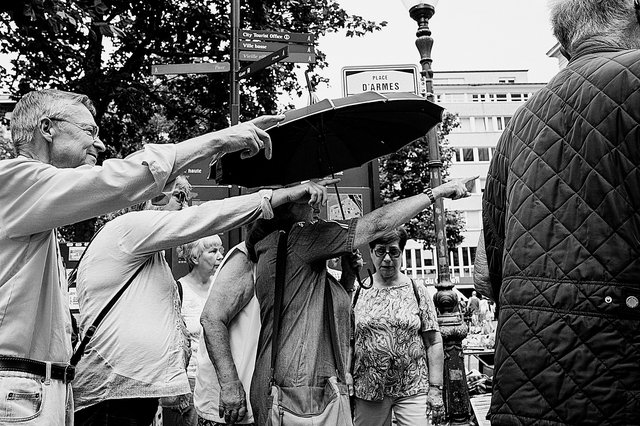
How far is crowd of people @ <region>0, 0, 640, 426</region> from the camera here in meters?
1.90

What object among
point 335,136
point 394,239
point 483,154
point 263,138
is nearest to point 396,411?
point 394,239

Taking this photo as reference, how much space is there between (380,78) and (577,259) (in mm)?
6043

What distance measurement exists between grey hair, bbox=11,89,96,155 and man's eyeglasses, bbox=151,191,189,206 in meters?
1.11

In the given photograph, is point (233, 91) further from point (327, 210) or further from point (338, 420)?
point (338, 420)

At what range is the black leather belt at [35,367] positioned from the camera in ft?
7.50

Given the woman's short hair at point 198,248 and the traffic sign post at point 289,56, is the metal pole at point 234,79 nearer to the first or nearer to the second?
the traffic sign post at point 289,56

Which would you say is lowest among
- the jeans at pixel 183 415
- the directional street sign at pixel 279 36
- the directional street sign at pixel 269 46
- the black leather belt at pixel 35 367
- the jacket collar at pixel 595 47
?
the jeans at pixel 183 415

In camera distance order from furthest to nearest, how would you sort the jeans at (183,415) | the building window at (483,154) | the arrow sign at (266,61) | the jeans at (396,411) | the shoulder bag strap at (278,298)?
the building window at (483,154), the arrow sign at (266,61), the jeans at (396,411), the jeans at (183,415), the shoulder bag strap at (278,298)

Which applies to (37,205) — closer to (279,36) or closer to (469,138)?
(279,36)

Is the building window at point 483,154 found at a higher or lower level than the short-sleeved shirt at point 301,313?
higher

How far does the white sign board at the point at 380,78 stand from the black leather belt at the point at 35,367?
562cm

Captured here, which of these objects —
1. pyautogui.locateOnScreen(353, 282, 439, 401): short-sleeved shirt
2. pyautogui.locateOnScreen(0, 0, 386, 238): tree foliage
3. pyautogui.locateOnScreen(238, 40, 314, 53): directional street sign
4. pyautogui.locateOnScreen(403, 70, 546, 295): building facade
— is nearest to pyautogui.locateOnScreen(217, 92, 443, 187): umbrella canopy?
pyautogui.locateOnScreen(353, 282, 439, 401): short-sleeved shirt

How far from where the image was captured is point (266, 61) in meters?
7.33

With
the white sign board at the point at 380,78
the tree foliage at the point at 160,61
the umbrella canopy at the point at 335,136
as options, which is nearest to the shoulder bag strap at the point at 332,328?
the umbrella canopy at the point at 335,136
